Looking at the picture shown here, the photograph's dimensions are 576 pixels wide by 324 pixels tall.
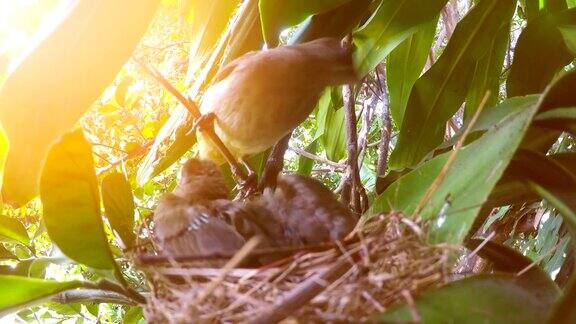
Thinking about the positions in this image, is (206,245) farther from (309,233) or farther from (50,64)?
(50,64)

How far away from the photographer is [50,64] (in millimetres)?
705

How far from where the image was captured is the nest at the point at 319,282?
0.61 meters

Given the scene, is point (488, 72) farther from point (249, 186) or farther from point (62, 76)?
point (62, 76)

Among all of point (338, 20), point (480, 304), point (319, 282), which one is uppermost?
point (338, 20)

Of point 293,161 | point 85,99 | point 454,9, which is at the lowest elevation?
point 293,161

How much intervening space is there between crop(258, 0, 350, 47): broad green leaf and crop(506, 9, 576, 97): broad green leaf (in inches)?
15.7

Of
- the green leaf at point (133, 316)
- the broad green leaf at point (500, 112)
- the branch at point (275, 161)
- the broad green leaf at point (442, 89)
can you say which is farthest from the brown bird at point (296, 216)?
the green leaf at point (133, 316)

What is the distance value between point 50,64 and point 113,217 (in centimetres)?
43

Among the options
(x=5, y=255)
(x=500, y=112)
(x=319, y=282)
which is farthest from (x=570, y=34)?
(x=5, y=255)

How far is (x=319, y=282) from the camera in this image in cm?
62

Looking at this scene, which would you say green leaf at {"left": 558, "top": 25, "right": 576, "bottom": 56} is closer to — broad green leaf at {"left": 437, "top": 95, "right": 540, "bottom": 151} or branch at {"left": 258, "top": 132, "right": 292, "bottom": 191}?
broad green leaf at {"left": 437, "top": 95, "right": 540, "bottom": 151}

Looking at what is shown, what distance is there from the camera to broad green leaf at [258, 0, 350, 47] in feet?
3.68

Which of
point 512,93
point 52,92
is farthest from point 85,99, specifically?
point 512,93

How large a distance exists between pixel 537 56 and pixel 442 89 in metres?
0.20
